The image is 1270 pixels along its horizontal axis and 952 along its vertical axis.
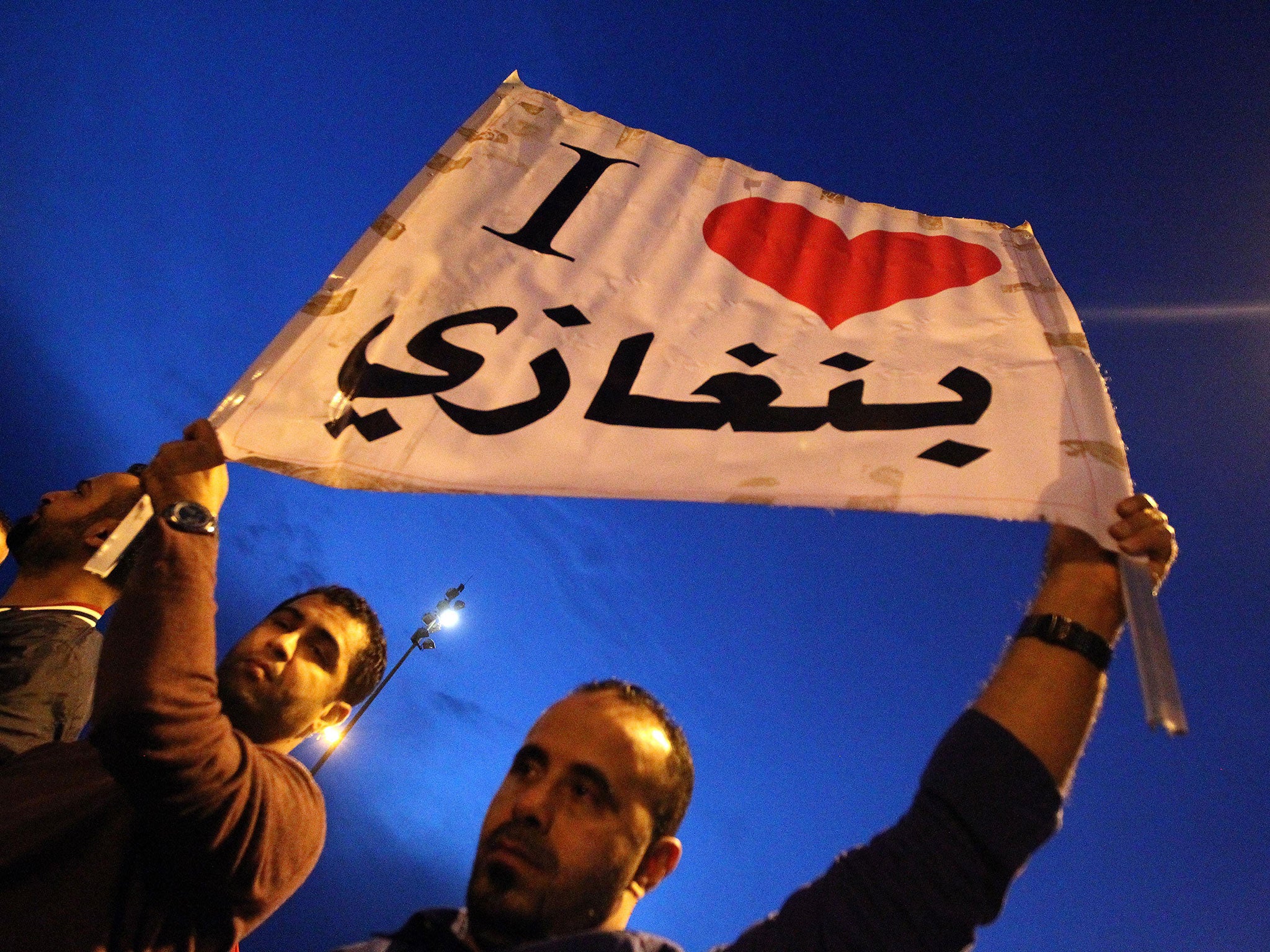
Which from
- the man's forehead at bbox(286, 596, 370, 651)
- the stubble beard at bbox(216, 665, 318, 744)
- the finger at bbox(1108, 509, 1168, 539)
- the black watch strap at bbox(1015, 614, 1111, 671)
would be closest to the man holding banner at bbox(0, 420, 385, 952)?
the stubble beard at bbox(216, 665, 318, 744)

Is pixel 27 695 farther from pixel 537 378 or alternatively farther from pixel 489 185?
pixel 489 185

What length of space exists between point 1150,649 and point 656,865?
121 centimetres

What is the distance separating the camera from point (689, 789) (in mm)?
1957

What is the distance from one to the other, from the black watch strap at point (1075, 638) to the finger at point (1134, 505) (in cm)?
26

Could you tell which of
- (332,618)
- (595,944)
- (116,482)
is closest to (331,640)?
(332,618)

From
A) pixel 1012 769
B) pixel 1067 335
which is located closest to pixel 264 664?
pixel 1012 769

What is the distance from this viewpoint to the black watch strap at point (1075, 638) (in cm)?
134

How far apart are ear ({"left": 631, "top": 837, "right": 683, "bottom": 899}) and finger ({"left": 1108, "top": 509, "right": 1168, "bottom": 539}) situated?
1.26 metres

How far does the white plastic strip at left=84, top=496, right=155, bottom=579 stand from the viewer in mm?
1310

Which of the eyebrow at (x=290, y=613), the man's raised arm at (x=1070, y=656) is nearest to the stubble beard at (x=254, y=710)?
the eyebrow at (x=290, y=613)

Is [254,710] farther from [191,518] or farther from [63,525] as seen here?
[63,525]

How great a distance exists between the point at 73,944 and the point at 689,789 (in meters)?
1.39

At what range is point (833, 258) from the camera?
7.98 ft

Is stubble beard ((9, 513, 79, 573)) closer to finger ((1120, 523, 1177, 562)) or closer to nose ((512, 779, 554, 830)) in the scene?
nose ((512, 779, 554, 830))
